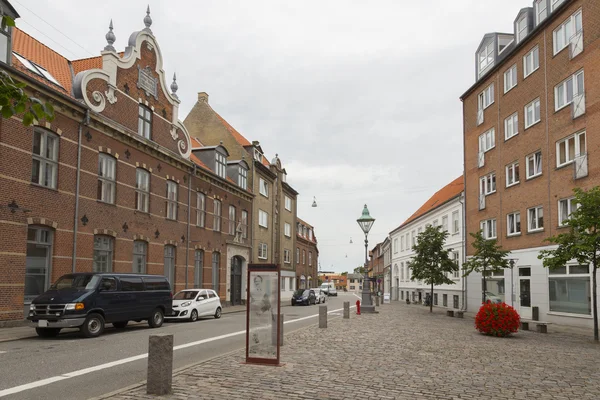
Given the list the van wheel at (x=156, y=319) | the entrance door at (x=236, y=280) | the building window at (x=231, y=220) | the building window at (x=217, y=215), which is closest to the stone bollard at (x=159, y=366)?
the van wheel at (x=156, y=319)

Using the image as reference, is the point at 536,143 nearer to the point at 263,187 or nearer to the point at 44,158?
the point at 44,158

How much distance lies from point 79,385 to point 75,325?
683 centimetres

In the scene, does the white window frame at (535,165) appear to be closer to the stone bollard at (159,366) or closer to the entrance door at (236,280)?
the entrance door at (236,280)

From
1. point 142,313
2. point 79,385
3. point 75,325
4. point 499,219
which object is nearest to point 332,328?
point 142,313

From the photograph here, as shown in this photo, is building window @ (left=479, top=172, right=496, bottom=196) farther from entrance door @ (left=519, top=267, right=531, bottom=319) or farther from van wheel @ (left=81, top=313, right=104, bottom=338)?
van wheel @ (left=81, top=313, right=104, bottom=338)

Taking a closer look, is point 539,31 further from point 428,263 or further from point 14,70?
point 14,70

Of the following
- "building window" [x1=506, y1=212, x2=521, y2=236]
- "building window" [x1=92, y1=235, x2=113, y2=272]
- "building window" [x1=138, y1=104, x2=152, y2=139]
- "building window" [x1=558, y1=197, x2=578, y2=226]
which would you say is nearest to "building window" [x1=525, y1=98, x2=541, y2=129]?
"building window" [x1=558, y1=197, x2=578, y2=226]

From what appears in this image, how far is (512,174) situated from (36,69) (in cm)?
2326

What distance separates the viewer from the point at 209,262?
32.1 meters

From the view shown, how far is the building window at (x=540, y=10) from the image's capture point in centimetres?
2509

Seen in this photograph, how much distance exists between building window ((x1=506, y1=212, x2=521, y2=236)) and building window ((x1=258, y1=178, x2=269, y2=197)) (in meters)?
20.5

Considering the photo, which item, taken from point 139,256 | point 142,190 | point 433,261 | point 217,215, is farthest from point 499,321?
point 217,215

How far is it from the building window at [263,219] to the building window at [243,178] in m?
3.38

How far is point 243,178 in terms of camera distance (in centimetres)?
A: 3891
